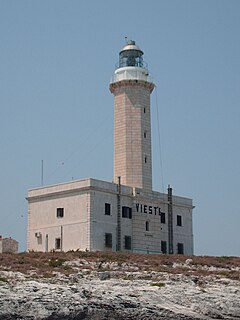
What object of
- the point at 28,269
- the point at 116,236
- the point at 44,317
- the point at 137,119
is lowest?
the point at 44,317

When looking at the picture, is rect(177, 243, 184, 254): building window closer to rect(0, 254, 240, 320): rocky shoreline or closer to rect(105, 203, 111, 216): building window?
rect(105, 203, 111, 216): building window

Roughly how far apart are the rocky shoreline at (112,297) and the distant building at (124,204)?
46.8ft

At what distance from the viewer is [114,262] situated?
3650 cm

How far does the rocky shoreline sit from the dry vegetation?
1737 millimetres

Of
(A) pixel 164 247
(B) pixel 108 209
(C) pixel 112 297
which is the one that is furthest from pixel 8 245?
(C) pixel 112 297

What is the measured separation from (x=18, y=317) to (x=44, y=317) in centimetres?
83

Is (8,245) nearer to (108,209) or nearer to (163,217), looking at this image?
(108,209)

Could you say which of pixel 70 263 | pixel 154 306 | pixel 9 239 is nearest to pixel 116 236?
pixel 9 239

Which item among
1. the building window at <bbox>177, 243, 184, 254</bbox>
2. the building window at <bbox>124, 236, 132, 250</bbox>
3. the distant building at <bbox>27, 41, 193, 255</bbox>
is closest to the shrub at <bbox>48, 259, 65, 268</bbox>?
the distant building at <bbox>27, 41, 193, 255</bbox>

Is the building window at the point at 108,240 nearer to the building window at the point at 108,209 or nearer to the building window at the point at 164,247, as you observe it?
the building window at the point at 108,209

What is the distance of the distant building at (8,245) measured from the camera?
47247mm

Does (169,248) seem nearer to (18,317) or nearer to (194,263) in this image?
(194,263)

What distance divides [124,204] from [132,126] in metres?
5.69

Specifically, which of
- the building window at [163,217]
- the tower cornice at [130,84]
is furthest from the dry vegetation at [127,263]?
the tower cornice at [130,84]
